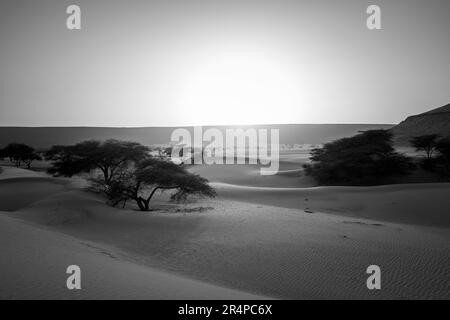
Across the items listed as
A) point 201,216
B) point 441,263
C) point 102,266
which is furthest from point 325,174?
point 102,266

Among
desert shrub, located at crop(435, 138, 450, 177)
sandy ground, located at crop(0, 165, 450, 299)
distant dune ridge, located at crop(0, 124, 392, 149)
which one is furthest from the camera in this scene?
distant dune ridge, located at crop(0, 124, 392, 149)

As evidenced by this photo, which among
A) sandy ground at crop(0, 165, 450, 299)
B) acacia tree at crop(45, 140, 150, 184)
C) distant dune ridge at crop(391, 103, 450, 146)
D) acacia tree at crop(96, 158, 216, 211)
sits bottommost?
sandy ground at crop(0, 165, 450, 299)

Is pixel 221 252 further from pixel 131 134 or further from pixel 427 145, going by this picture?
pixel 131 134

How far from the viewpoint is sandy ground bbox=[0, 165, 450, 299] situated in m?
5.34

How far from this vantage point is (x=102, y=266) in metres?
6.02

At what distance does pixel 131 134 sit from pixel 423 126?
11820cm

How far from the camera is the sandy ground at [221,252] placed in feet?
17.5

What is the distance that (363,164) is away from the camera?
26.4 m

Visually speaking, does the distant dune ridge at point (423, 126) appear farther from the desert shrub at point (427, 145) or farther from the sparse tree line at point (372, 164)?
the sparse tree line at point (372, 164)

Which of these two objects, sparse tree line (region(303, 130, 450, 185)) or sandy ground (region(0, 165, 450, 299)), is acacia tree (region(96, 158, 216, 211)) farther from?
sparse tree line (region(303, 130, 450, 185))

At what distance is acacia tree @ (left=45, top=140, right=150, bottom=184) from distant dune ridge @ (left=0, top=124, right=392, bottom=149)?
315 ft

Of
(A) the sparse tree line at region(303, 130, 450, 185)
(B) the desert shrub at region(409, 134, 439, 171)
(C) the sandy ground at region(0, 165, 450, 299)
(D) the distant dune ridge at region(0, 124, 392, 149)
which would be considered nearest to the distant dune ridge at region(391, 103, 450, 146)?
(B) the desert shrub at region(409, 134, 439, 171)

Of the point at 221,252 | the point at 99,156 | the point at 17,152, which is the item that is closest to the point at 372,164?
the point at 221,252
